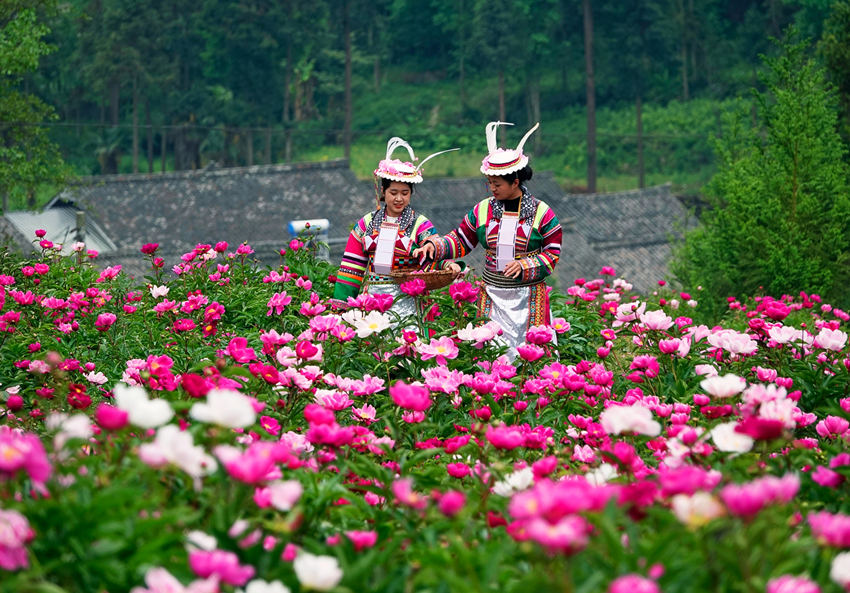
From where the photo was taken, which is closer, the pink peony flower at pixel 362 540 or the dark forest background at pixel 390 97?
the pink peony flower at pixel 362 540

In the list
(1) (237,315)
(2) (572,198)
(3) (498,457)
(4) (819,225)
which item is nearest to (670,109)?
(2) (572,198)

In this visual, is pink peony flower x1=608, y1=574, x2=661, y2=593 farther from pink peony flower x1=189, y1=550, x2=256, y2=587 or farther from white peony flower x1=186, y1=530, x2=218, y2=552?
white peony flower x1=186, y1=530, x2=218, y2=552

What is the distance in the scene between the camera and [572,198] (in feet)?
85.8

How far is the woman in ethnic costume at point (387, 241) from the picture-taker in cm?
536

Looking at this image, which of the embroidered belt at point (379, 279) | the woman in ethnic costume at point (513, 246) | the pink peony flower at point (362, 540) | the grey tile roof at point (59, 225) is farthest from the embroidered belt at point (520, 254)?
the grey tile roof at point (59, 225)

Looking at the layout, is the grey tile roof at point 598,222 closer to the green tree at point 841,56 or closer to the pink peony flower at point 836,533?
the green tree at point 841,56

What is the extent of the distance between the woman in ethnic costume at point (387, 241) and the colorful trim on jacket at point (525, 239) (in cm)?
13

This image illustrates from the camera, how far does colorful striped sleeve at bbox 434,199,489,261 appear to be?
17.3 feet

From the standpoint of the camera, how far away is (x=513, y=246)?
518 cm

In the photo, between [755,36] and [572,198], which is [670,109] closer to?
[755,36]

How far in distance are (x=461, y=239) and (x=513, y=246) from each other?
34 centimetres

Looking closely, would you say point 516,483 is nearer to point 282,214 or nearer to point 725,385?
point 725,385

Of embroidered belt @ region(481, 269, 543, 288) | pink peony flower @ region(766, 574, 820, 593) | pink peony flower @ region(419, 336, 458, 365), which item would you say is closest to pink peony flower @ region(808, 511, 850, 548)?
pink peony flower @ region(766, 574, 820, 593)

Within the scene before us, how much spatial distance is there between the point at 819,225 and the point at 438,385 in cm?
736
